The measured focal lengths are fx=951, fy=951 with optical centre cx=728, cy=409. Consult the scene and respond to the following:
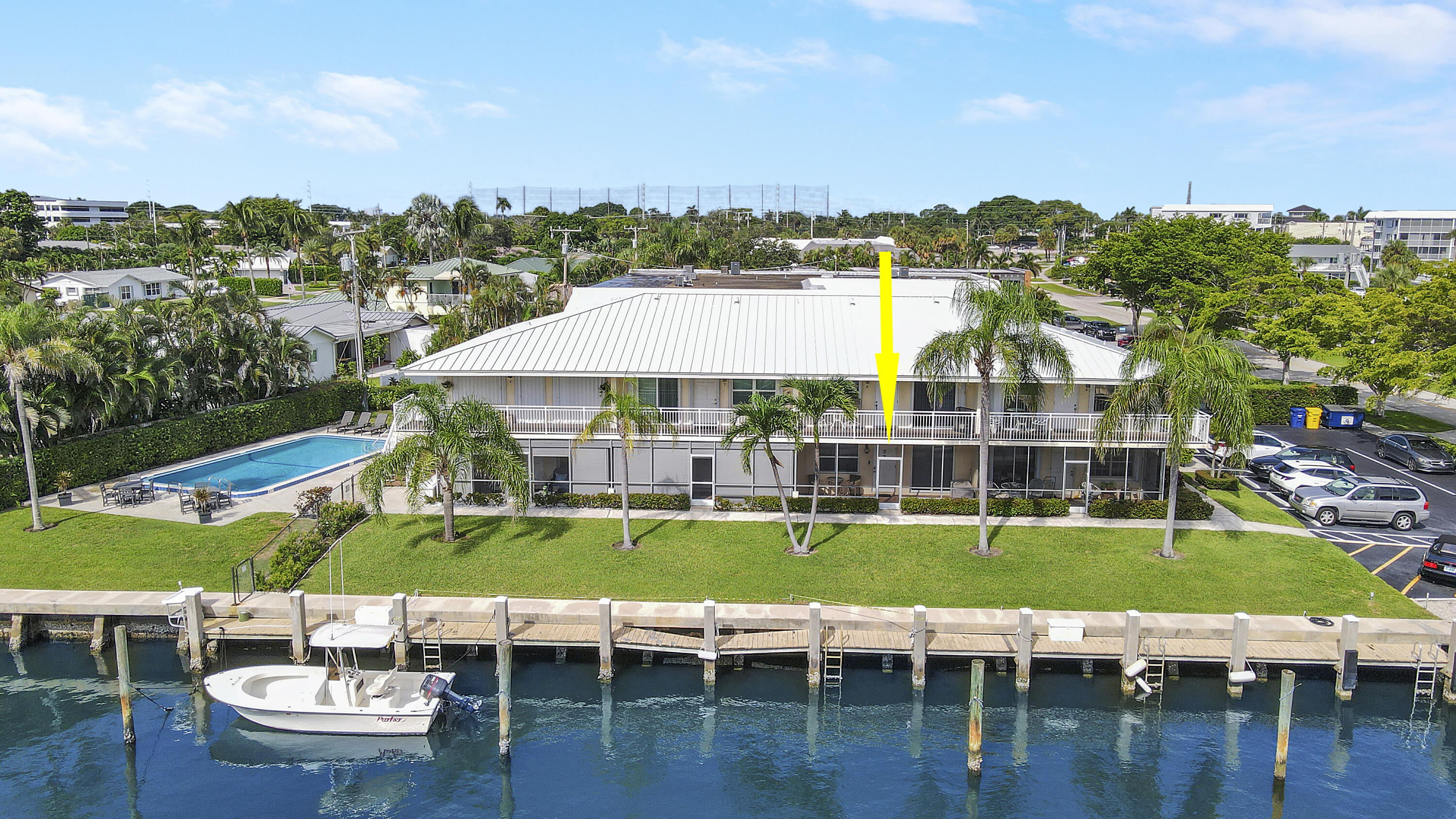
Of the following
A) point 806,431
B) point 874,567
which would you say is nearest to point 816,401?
point 806,431

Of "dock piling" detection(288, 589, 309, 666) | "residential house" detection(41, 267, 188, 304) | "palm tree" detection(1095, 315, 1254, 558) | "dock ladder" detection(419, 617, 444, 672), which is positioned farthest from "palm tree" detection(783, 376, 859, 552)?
"residential house" detection(41, 267, 188, 304)

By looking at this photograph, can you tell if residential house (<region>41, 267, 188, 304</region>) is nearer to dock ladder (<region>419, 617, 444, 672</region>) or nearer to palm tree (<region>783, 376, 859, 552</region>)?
dock ladder (<region>419, 617, 444, 672</region>)

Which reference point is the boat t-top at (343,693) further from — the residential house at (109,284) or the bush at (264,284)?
the bush at (264,284)

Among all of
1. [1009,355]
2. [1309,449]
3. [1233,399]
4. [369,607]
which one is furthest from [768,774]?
[1309,449]

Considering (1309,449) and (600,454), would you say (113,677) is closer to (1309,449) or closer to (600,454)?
(600,454)

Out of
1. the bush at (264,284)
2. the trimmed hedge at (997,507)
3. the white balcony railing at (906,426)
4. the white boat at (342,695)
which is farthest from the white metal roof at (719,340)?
the bush at (264,284)

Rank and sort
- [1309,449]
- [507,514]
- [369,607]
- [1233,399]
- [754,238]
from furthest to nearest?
[754,238]
[1309,449]
[507,514]
[1233,399]
[369,607]
